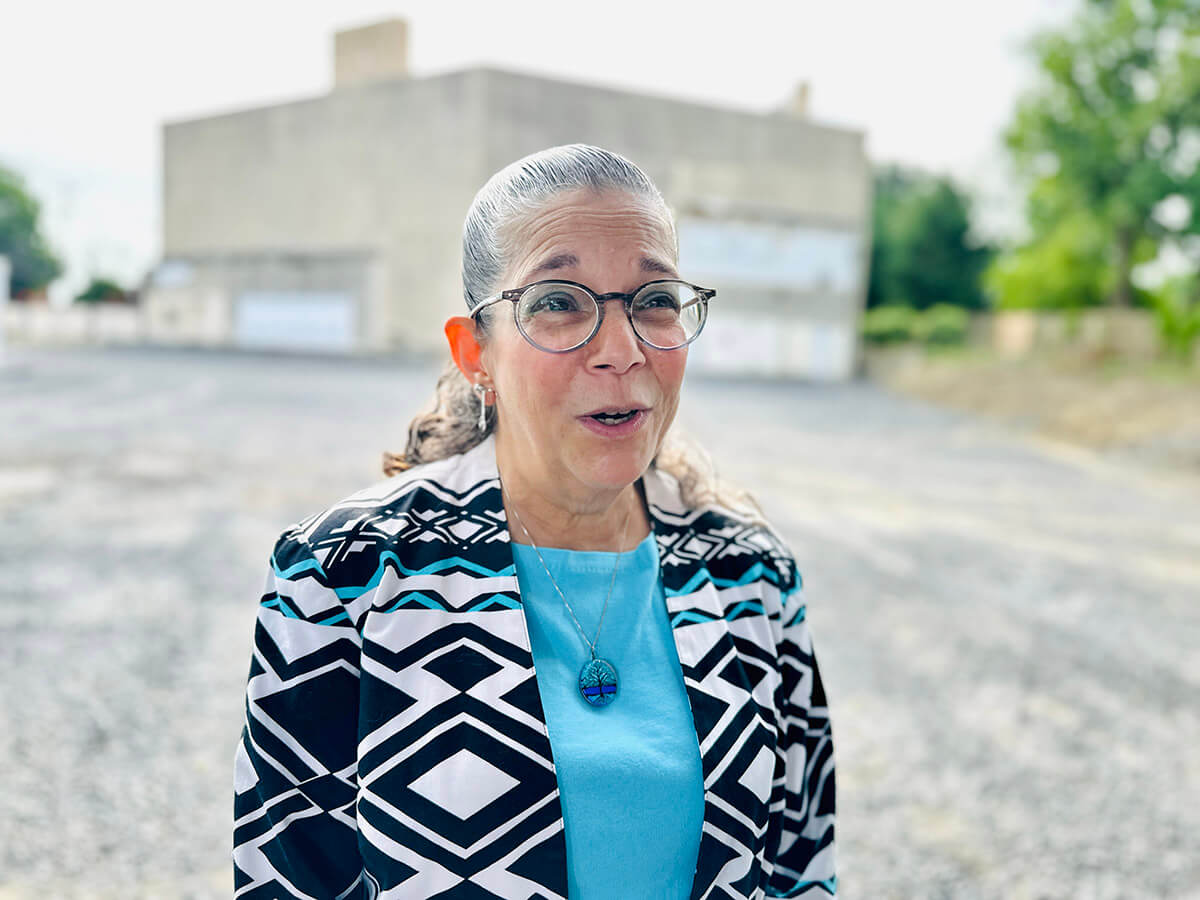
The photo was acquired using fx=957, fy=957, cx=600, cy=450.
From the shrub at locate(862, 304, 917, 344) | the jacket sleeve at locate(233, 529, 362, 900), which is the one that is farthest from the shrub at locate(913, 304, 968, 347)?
the jacket sleeve at locate(233, 529, 362, 900)

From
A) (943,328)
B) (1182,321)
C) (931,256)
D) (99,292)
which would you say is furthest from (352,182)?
(1182,321)

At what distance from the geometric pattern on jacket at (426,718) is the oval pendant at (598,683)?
10 cm

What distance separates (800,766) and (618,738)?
471 millimetres

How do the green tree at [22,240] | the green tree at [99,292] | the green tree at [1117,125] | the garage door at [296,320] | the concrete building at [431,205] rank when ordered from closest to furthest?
the green tree at [1117,125] < the concrete building at [431,205] < the garage door at [296,320] < the green tree at [99,292] < the green tree at [22,240]

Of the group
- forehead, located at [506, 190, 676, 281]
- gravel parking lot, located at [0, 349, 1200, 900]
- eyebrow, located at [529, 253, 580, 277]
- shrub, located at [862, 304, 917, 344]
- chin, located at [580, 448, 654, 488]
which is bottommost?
gravel parking lot, located at [0, 349, 1200, 900]

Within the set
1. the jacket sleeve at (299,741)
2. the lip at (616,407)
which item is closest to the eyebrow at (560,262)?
the lip at (616,407)

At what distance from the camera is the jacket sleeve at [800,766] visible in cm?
179

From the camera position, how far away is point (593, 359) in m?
1.52

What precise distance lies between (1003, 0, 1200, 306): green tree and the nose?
80.0 feet

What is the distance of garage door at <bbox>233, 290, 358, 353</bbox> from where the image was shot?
3184 centimetres

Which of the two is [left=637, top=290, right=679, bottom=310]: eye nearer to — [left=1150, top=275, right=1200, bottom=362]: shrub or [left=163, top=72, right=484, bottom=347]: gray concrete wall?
[left=1150, top=275, right=1200, bottom=362]: shrub

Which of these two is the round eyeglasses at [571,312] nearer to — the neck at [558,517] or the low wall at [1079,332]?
the neck at [558,517]

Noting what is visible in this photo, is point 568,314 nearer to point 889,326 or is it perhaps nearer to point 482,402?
point 482,402

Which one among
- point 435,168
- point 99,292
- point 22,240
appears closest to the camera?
point 435,168
